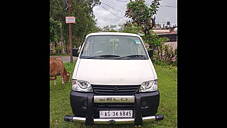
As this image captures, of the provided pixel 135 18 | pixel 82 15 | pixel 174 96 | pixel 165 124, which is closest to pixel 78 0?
pixel 82 15

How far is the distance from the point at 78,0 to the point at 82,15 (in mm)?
1508

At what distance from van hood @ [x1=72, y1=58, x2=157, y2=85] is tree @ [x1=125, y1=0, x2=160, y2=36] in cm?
866

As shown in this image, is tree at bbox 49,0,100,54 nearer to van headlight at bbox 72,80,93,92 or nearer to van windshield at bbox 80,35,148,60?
van windshield at bbox 80,35,148,60

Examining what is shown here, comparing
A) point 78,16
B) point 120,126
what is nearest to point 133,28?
point 120,126

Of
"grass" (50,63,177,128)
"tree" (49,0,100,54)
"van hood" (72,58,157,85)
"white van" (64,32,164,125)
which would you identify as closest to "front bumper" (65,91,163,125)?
"white van" (64,32,164,125)

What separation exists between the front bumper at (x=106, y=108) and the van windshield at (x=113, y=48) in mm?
950

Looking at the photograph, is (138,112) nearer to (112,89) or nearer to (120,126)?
(112,89)

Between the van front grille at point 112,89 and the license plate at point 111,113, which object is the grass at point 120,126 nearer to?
the license plate at point 111,113

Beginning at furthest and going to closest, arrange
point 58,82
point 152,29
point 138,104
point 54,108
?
1. point 152,29
2. point 58,82
3. point 54,108
4. point 138,104

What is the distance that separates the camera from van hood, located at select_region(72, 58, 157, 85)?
3.54 meters

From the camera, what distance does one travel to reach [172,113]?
469 cm

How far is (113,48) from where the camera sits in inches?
174

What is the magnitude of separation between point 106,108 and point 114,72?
1.88ft
